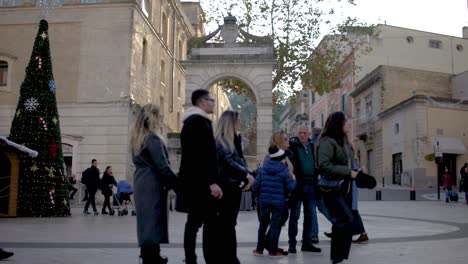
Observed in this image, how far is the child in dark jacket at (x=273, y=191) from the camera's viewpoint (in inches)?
281

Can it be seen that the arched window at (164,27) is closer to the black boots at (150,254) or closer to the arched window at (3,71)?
the arched window at (3,71)

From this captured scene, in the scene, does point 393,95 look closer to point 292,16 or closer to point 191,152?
point 292,16

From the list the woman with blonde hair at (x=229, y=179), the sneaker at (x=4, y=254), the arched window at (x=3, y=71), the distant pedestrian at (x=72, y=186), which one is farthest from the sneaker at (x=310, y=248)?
the arched window at (x=3, y=71)

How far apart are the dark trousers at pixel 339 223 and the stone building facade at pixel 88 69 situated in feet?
69.0

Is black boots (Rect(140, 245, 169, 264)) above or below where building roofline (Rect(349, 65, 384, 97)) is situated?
below

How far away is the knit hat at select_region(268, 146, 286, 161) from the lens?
23.5 feet

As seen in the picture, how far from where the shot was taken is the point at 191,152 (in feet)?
17.3

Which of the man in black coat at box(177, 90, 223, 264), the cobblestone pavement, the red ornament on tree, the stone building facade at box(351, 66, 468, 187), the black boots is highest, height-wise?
the stone building facade at box(351, 66, 468, 187)

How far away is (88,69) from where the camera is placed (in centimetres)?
2678

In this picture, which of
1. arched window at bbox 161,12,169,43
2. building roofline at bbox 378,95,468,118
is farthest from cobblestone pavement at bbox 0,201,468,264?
arched window at bbox 161,12,169,43

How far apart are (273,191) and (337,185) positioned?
1475 mm

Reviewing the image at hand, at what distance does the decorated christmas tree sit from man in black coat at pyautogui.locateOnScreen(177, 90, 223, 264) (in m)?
9.94

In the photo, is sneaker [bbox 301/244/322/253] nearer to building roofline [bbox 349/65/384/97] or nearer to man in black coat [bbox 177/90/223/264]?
man in black coat [bbox 177/90/223/264]

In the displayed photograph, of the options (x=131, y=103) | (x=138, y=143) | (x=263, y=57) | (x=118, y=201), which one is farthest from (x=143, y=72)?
(x=138, y=143)
